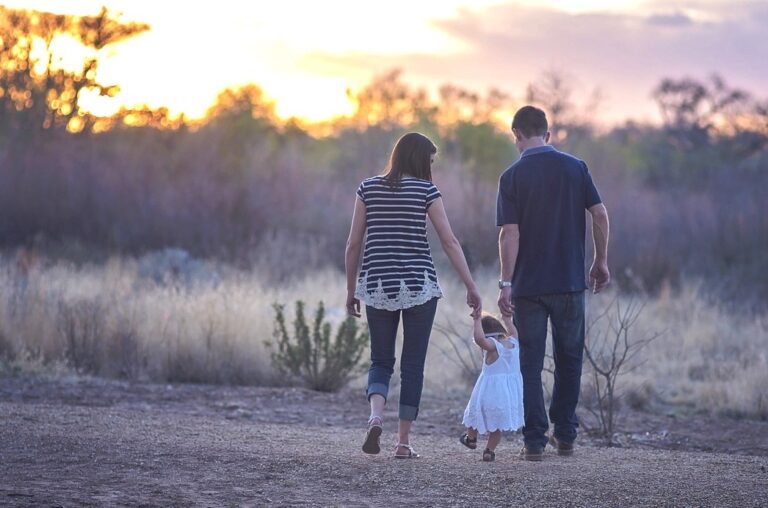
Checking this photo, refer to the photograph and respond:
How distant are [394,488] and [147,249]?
18.4 metres

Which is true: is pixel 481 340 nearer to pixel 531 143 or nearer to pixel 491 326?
pixel 491 326

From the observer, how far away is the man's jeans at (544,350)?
7160 mm

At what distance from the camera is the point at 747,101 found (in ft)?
171

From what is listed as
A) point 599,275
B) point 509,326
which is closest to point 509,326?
point 509,326

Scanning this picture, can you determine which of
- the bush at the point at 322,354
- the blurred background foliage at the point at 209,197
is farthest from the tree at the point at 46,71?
the bush at the point at 322,354

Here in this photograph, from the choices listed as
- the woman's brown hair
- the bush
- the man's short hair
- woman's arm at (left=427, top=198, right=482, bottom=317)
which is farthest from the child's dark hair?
the bush

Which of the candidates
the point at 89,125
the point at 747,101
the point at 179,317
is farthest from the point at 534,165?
the point at 747,101

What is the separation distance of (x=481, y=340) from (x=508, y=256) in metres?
0.55

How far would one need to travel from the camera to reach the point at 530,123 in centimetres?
723

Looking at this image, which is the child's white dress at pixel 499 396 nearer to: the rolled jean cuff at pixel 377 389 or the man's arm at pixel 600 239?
the rolled jean cuff at pixel 377 389

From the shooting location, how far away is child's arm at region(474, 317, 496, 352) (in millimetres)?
6902

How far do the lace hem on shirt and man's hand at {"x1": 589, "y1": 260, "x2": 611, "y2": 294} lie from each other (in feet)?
3.28

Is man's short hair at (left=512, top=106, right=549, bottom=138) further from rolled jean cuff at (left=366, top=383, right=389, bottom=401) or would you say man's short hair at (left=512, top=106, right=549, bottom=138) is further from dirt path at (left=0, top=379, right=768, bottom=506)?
dirt path at (left=0, top=379, right=768, bottom=506)

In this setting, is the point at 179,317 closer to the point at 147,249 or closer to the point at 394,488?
the point at 394,488
